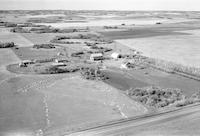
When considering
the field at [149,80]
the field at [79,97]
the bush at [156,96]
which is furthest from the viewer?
the field at [149,80]

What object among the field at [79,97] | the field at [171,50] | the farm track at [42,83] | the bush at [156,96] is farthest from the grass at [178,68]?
the farm track at [42,83]

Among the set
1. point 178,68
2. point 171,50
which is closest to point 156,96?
point 178,68

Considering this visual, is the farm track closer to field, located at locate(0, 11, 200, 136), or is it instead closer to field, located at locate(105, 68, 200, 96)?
field, located at locate(0, 11, 200, 136)

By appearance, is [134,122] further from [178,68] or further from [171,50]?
[171,50]

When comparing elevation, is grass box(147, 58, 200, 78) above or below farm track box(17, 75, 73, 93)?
above

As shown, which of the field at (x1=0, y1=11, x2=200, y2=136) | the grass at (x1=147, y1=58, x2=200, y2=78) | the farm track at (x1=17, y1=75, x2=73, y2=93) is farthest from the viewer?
the grass at (x1=147, y1=58, x2=200, y2=78)

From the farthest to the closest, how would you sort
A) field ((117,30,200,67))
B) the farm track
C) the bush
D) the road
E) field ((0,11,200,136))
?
1. field ((117,30,200,67))
2. the farm track
3. the bush
4. field ((0,11,200,136))
5. the road

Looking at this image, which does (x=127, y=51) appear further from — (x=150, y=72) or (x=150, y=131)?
(x=150, y=131)

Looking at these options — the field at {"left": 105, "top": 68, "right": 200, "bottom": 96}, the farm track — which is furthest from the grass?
the farm track

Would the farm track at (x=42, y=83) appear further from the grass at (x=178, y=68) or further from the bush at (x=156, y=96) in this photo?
the grass at (x=178, y=68)
